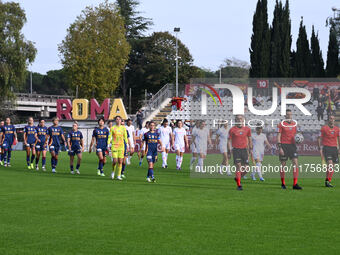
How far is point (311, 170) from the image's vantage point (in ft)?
89.9

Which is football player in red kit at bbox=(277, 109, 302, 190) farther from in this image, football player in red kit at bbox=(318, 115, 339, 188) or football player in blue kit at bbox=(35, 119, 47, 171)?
football player in blue kit at bbox=(35, 119, 47, 171)

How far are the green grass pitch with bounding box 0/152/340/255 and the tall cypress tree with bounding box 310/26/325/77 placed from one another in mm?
48059

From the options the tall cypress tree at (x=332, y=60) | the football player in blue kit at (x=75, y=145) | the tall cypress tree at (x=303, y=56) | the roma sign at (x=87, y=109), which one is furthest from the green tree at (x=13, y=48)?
the football player in blue kit at (x=75, y=145)

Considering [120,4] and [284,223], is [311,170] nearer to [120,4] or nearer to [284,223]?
[284,223]

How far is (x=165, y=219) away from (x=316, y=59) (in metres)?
57.3

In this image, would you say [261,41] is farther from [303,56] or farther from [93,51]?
[93,51]

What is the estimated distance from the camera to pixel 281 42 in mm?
64938

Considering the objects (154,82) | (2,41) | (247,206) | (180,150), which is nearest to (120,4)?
(154,82)

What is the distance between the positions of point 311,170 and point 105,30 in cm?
4871

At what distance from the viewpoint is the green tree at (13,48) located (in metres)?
61.2

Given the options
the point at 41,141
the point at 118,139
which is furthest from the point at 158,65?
the point at 118,139

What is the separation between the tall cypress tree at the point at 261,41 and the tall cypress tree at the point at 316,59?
515 centimetres

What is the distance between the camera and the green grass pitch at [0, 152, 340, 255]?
29.7ft

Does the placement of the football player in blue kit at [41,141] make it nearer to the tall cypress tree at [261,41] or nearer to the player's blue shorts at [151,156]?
the player's blue shorts at [151,156]
